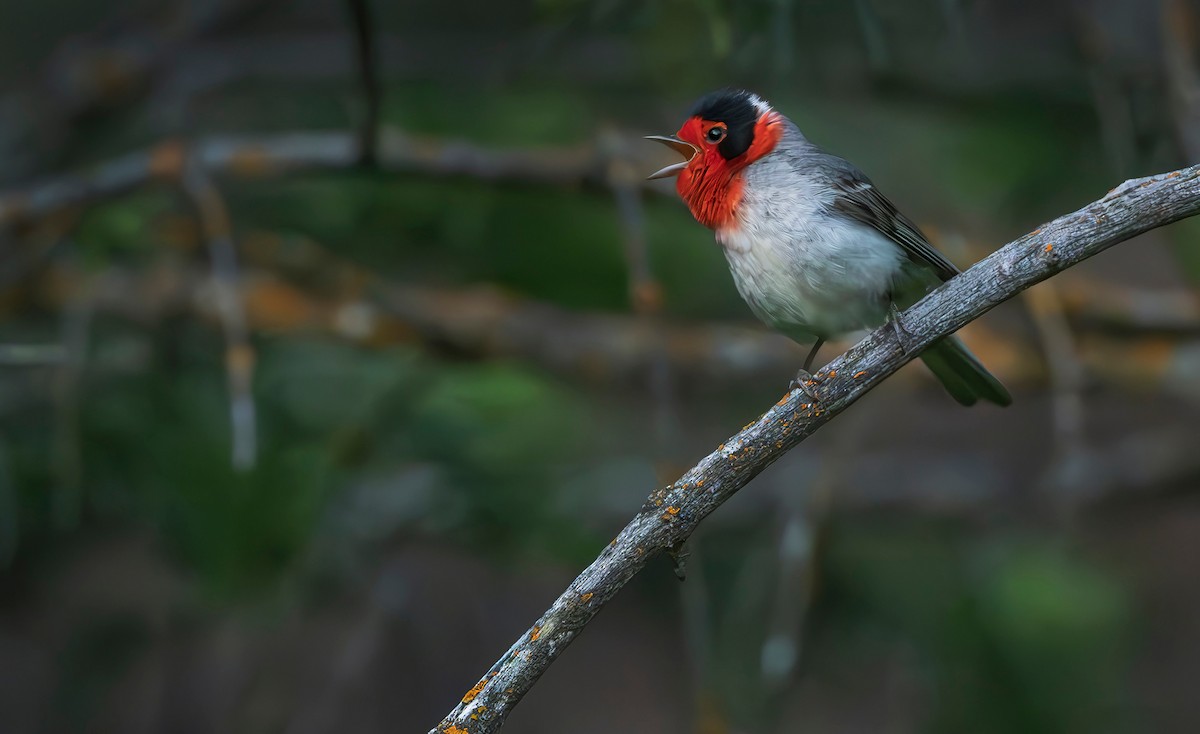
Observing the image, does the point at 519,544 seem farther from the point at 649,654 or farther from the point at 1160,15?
the point at 1160,15

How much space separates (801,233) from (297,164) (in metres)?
2.58

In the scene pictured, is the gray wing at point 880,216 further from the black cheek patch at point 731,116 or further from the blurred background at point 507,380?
the blurred background at point 507,380

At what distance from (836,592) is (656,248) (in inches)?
64.2

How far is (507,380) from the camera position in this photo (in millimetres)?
4539

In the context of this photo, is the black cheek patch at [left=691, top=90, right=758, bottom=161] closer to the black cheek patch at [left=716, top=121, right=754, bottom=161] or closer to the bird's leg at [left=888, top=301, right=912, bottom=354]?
the black cheek patch at [left=716, top=121, right=754, bottom=161]

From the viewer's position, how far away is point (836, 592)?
4.68 metres

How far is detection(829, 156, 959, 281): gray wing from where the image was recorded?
237cm

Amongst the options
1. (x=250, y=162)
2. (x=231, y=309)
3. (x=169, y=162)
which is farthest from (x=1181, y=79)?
(x=169, y=162)

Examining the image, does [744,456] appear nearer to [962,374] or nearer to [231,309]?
[962,374]

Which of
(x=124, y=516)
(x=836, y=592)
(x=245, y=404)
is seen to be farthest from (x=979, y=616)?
(x=124, y=516)

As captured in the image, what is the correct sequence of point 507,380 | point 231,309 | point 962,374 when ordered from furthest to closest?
point 507,380 → point 231,309 → point 962,374

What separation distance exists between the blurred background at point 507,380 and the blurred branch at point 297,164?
17mm

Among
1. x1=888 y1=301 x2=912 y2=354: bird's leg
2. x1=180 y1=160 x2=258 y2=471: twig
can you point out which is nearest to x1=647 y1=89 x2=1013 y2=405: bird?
x1=888 y1=301 x2=912 y2=354: bird's leg

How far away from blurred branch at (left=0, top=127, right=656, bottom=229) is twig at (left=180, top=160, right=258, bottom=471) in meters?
0.18
